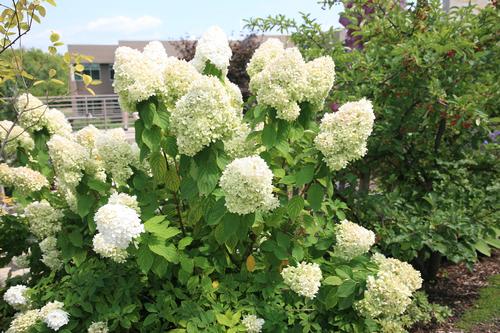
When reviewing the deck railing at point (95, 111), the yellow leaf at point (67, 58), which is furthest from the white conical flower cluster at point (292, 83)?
the deck railing at point (95, 111)

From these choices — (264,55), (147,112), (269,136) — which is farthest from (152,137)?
(264,55)

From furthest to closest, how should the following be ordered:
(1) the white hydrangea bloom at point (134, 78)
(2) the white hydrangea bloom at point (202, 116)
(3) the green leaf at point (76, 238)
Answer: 1. (3) the green leaf at point (76, 238)
2. (1) the white hydrangea bloom at point (134, 78)
3. (2) the white hydrangea bloom at point (202, 116)

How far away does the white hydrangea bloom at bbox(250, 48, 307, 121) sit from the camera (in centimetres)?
203

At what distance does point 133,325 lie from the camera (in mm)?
2490

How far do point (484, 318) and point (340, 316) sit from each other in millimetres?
1602

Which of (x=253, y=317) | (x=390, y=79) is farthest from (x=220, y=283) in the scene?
(x=390, y=79)

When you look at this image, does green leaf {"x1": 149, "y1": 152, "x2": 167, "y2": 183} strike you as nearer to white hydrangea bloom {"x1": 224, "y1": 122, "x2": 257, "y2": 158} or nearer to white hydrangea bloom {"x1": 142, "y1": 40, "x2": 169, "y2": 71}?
white hydrangea bloom {"x1": 224, "y1": 122, "x2": 257, "y2": 158}

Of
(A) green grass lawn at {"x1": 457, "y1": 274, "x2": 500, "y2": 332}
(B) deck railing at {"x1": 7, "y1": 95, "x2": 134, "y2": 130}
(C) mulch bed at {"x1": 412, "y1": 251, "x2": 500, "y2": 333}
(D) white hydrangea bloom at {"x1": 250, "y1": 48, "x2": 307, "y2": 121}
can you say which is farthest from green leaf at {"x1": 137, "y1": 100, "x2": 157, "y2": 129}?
(B) deck railing at {"x1": 7, "y1": 95, "x2": 134, "y2": 130}

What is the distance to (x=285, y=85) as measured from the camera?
204cm

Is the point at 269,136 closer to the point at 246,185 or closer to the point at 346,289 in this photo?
the point at 246,185

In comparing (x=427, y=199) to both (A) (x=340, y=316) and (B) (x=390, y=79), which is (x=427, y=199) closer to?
(B) (x=390, y=79)

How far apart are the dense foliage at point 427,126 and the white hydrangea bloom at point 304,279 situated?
3.24 feet

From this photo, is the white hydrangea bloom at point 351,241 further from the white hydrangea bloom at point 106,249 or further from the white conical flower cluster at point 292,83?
the white hydrangea bloom at point 106,249

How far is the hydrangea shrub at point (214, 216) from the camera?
1.96 metres
